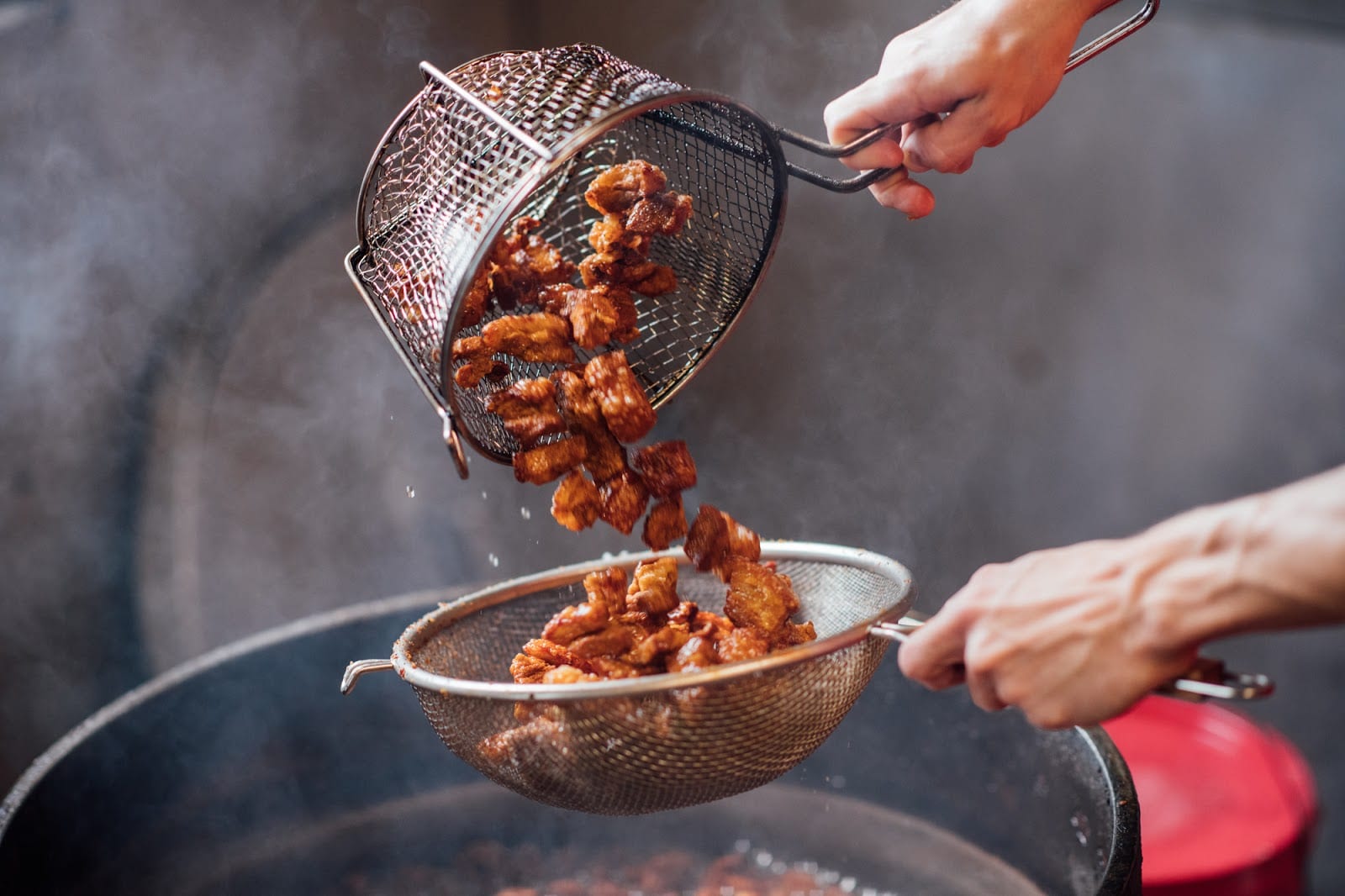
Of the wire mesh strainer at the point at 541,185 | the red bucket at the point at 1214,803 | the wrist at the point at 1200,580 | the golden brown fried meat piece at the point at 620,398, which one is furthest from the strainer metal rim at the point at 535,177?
the red bucket at the point at 1214,803

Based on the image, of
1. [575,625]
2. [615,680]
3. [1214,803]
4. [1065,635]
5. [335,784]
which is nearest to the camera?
[1065,635]

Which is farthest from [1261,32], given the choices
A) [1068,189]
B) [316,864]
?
[316,864]

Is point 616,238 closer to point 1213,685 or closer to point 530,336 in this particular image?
point 530,336

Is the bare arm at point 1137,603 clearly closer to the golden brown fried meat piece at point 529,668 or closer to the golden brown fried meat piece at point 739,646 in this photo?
the golden brown fried meat piece at point 739,646

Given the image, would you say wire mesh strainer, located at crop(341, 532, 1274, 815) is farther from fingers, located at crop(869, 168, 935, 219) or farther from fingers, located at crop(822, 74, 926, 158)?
fingers, located at crop(822, 74, 926, 158)

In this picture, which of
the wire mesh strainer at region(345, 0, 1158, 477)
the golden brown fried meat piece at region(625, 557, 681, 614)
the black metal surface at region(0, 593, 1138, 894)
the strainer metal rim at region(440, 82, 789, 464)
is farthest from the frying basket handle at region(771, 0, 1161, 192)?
the black metal surface at region(0, 593, 1138, 894)

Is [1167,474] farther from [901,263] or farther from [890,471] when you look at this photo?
[901,263]

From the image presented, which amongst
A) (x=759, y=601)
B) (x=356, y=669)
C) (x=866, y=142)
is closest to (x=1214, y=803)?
(x=759, y=601)
